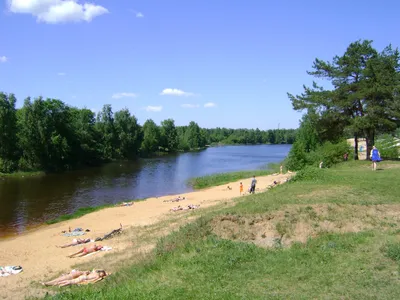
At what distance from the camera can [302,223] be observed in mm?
11914

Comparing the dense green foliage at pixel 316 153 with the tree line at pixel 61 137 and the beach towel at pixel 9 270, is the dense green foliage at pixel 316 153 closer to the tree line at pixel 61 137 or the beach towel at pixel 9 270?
the beach towel at pixel 9 270

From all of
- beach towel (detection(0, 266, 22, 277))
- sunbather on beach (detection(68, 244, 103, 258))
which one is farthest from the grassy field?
sunbather on beach (detection(68, 244, 103, 258))

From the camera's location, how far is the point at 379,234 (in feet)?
34.6

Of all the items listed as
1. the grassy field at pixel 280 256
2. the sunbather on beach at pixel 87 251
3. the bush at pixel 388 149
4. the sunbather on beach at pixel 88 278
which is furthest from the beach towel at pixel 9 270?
the bush at pixel 388 149

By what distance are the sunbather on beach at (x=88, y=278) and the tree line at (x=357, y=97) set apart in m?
25.2

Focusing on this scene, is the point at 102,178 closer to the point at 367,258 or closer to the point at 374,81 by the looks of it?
the point at 374,81

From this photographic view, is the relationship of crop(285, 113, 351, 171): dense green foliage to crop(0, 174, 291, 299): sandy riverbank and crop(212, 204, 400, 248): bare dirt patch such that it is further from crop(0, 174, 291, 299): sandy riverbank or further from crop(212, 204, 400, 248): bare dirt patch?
crop(212, 204, 400, 248): bare dirt patch

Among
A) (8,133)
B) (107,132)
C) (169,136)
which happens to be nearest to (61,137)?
(8,133)

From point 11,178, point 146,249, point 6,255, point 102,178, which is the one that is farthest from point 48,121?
point 146,249

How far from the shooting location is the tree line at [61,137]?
61.3 meters

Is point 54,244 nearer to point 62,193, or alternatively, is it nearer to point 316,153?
point 62,193

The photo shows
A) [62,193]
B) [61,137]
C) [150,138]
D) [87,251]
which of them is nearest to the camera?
[87,251]

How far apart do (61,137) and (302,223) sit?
66706 mm

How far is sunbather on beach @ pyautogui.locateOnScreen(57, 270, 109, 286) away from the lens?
11.2 metres
